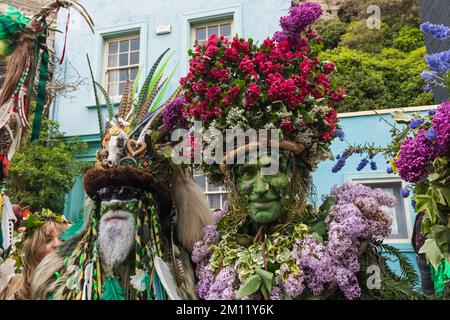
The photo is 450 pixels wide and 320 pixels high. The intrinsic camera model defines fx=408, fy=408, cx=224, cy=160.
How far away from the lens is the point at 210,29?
726 cm

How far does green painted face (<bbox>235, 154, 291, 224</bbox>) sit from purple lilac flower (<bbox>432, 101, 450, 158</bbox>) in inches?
33.8

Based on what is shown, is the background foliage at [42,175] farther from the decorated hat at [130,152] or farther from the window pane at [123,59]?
the decorated hat at [130,152]

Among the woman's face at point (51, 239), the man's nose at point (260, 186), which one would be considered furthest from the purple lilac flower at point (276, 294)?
the woman's face at point (51, 239)

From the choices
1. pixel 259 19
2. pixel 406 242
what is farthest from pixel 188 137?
pixel 259 19

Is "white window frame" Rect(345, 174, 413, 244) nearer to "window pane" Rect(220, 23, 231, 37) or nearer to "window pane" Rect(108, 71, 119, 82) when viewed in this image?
"window pane" Rect(220, 23, 231, 37)

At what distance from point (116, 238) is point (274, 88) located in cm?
121

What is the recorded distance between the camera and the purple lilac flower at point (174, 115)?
258 centimetres

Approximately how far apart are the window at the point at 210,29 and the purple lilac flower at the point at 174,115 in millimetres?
4872

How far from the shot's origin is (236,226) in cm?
240

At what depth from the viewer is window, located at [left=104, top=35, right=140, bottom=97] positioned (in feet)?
24.0

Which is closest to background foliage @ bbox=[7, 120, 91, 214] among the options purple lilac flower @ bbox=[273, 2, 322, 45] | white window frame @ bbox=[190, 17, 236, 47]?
white window frame @ bbox=[190, 17, 236, 47]

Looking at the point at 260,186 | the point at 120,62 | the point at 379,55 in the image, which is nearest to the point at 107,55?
the point at 120,62

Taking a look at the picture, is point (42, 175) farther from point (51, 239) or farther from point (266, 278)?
point (266, 278)
